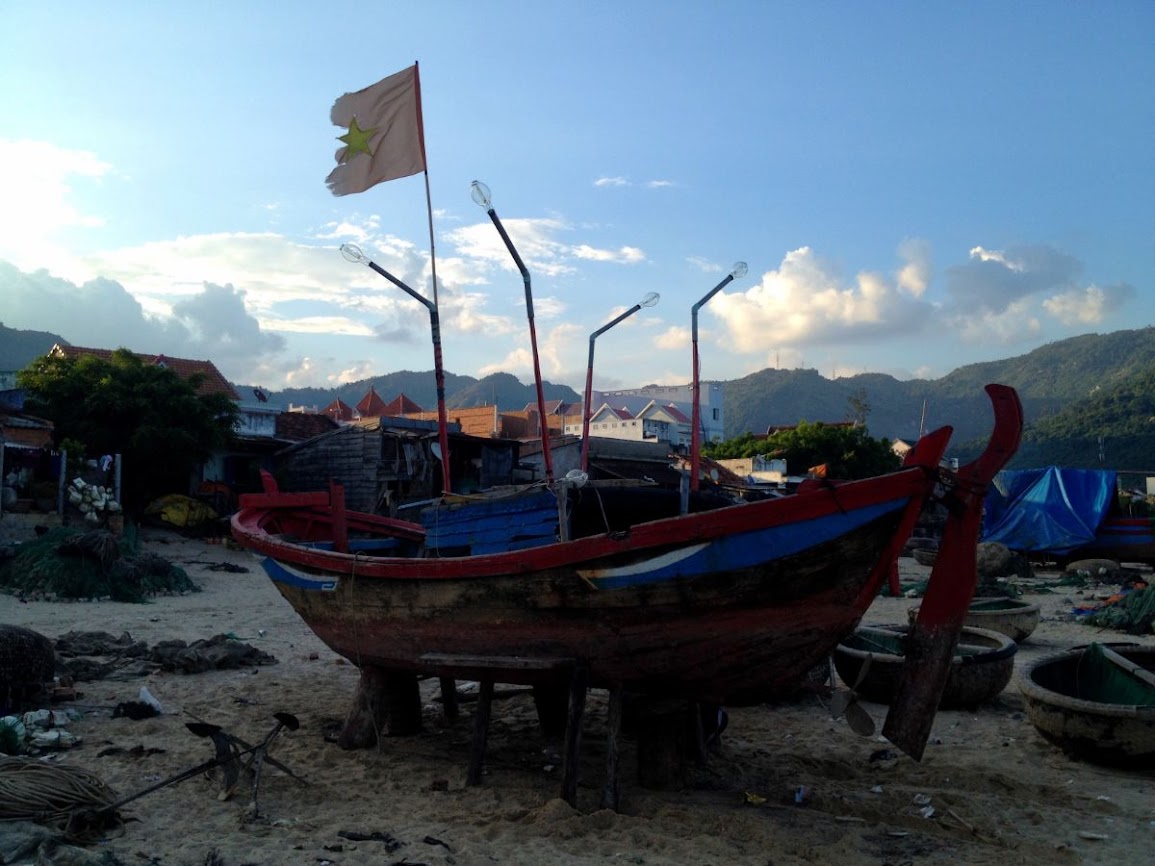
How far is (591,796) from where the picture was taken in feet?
17.3

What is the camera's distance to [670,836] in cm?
456

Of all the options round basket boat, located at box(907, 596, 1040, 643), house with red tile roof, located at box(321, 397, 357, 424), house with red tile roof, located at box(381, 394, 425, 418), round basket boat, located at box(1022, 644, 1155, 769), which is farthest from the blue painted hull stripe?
house with red tile roof, located at box(381, 394, 425, 418)

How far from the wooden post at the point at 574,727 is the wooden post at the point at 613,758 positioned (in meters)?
0.18

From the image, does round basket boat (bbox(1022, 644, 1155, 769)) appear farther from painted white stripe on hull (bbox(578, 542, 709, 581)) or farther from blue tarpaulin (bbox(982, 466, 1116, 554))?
blue tarpaulin (bbox(982, 466, 1116, 554))

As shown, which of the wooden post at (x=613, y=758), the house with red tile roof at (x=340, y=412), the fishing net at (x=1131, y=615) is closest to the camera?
the wooden post at (x=613, y=758)

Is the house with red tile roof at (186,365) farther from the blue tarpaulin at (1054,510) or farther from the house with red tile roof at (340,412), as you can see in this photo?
the blue tarpaulin at (1054,510)

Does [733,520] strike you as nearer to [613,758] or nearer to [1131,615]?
[613,758]

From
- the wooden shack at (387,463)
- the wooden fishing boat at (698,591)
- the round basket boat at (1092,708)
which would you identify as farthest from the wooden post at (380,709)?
the wooden shack at (387,463)

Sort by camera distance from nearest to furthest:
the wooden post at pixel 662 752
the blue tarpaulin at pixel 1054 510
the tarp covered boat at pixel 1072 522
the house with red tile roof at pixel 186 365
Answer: the wooden post at pixel 662 752 → the tarp covered boat at pixel 1072 522 → the blue tarpaulin at pixel 1054 510 → the house with red tile roof at pixel 186 365

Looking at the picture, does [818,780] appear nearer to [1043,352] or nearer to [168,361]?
[168,361]

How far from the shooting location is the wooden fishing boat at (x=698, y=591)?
450cm

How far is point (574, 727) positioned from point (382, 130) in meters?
6.71

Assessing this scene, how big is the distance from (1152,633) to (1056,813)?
8930mm

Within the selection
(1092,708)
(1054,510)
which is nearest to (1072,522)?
(1054,510)
